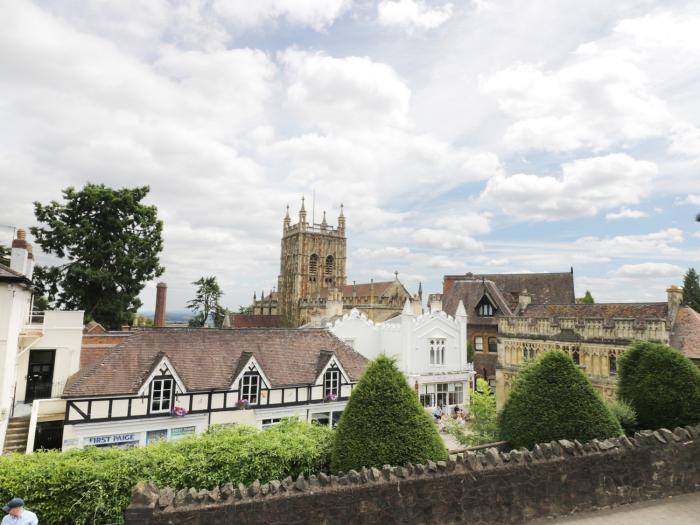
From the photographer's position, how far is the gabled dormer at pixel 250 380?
72.5ft

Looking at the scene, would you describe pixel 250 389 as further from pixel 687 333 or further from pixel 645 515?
pixel 687 333

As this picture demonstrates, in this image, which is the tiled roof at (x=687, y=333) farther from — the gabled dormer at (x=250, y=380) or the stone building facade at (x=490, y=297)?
the gabled dormer at (x=250, y=380)

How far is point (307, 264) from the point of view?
285 ft

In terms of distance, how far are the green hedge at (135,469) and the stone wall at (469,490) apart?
1.92m

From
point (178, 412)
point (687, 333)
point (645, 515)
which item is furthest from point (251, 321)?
point (645, 515)

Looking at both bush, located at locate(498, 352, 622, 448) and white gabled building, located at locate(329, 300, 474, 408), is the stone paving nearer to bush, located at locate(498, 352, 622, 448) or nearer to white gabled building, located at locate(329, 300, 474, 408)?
bush, located at locate(498, 352, 622, 448)

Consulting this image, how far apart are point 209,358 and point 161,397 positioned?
10.3 ft

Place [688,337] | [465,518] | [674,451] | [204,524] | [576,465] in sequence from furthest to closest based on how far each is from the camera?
[688,337] < [674,451] < [576,465] < [465,518] < [204,524]

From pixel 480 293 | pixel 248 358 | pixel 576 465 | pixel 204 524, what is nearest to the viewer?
pixel 204 524

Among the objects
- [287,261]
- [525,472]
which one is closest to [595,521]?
[525,472]

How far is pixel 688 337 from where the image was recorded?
24.1 metres

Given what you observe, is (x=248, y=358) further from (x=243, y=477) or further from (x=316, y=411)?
(x=243, y=477)

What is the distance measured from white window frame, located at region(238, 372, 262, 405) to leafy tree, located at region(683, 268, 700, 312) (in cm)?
5443

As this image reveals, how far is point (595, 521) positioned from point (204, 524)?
9.28 metres
